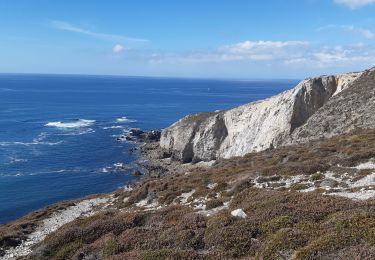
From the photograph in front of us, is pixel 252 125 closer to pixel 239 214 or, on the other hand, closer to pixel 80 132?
pixel 80 132

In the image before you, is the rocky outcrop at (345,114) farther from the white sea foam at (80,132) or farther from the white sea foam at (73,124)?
the white sea foam at (73,124)

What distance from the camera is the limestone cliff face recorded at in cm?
6172

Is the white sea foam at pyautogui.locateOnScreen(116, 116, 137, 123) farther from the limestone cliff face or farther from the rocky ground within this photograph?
the rocky ground

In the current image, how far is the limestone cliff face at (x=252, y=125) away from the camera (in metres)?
61.7

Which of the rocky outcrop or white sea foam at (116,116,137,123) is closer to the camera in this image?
the rocky outcrop

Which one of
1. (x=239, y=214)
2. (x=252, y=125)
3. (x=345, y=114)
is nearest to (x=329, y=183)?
(x=239, y=214)

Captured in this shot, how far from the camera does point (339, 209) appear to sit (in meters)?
14.4

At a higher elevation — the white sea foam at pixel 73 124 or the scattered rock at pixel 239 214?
the scattered rock at pixel 239 214

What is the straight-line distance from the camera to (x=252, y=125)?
71375 mm

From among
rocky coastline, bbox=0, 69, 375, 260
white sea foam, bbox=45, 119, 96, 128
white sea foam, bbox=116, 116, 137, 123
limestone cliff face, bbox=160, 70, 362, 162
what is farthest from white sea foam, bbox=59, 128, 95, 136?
rocky coastline, bbox=0, 69, 375, 260

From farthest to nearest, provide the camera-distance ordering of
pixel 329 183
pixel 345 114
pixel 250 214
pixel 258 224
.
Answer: pixel 345 114
pixel 329 183
pixel 250 214
pixel 258 224

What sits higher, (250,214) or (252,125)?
(250,214)

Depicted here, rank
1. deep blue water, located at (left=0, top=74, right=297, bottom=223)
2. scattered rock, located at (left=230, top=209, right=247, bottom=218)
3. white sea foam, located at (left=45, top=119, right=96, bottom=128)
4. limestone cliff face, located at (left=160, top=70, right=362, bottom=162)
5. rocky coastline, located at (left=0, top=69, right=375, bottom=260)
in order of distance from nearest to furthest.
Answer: rocky coastline, located at (left=0, top=69, right=375, bottom=260)
scattered rock, located at (left=230, top=209, right=247, bottom=218)
deep blue water, located at (left=0, top=74, right=297, bottom=223)
limestone cliff face, located at (left=160, top=70, right=362, bottom=162)
white sea foam, located at (left=45, top=119, right=96, bottom=128)

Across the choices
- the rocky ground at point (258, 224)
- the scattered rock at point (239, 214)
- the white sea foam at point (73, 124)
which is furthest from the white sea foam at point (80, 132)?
the scattered rock at point (239, 214)
